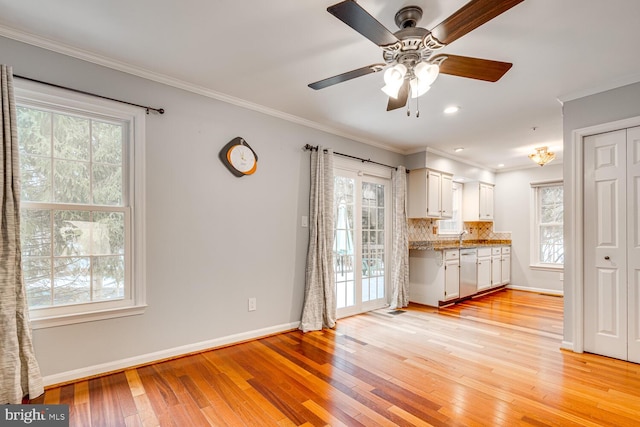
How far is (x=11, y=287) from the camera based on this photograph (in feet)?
6.72

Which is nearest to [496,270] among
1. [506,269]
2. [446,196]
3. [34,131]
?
[506,269]

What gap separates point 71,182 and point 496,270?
6526mm

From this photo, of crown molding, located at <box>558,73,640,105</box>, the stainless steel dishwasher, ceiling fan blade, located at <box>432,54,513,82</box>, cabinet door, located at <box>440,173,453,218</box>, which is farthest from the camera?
cabinet door, located at <box>440,173,453,218</box>

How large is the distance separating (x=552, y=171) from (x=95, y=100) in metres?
7.09

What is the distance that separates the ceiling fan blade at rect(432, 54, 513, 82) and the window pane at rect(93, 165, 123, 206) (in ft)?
8.39

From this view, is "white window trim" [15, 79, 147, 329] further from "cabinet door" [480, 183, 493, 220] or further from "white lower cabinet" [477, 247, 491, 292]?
"cabinet door" [480, 183, 493, 220]

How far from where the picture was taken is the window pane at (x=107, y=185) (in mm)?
2533

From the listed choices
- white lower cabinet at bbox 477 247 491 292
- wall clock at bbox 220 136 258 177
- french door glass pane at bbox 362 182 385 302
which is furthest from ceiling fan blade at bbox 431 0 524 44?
white lower cabinet at bbox 477 247 491 292

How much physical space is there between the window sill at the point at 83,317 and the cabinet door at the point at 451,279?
402 centimetres

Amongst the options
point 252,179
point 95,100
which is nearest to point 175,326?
point 252,179

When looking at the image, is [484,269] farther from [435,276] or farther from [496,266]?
[435,276]

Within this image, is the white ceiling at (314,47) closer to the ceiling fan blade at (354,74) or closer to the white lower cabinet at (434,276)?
the ceiling fan blade at (354,74)

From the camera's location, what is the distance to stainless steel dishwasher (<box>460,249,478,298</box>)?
5.15m

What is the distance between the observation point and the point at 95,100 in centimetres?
246
